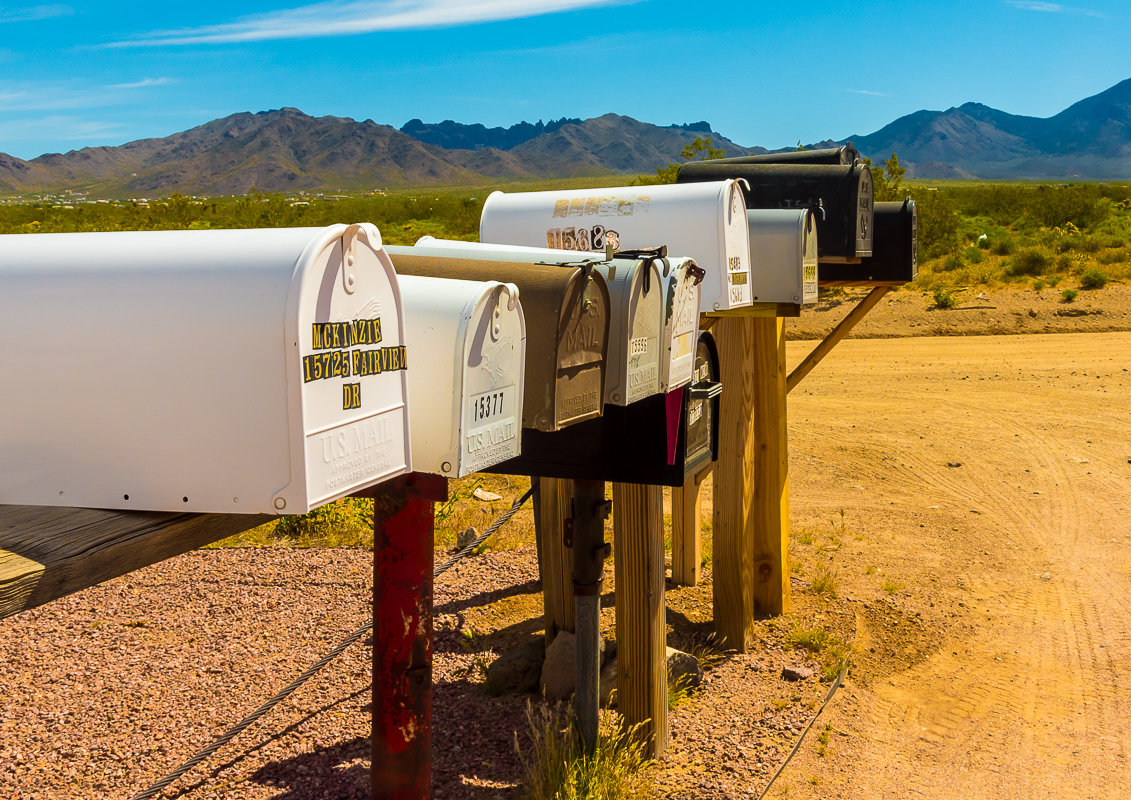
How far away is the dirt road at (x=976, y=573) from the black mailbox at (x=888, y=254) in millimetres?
1589

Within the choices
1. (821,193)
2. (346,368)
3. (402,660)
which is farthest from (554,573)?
(346,368)

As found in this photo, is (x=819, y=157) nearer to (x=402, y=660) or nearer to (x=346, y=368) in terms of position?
(x=402, y=660)

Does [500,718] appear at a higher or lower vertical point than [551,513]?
lower

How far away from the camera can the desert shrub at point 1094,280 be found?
1452 cm

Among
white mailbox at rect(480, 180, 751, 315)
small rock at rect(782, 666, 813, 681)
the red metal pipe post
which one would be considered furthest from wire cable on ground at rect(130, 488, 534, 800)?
small rock at rect(782, 666, 813, 681)

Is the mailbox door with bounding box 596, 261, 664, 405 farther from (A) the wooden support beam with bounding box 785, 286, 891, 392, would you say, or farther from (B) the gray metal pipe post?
(A) the wooden support beam with bounding box 785, 286, 891, 392

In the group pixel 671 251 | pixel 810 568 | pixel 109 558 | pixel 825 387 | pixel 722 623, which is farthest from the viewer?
pixel 825 387

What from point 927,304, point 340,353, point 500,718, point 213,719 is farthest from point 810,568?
point 927,304

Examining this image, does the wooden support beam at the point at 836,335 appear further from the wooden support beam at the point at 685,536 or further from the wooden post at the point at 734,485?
Result: the wooden post at the point at 734,485

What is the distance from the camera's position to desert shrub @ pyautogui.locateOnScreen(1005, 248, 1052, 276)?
1658cm

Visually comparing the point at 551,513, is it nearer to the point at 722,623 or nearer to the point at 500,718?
the point at 500,718

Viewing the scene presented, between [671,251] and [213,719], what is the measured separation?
2.30m

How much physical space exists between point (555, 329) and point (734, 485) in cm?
246

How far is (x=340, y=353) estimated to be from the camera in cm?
148
